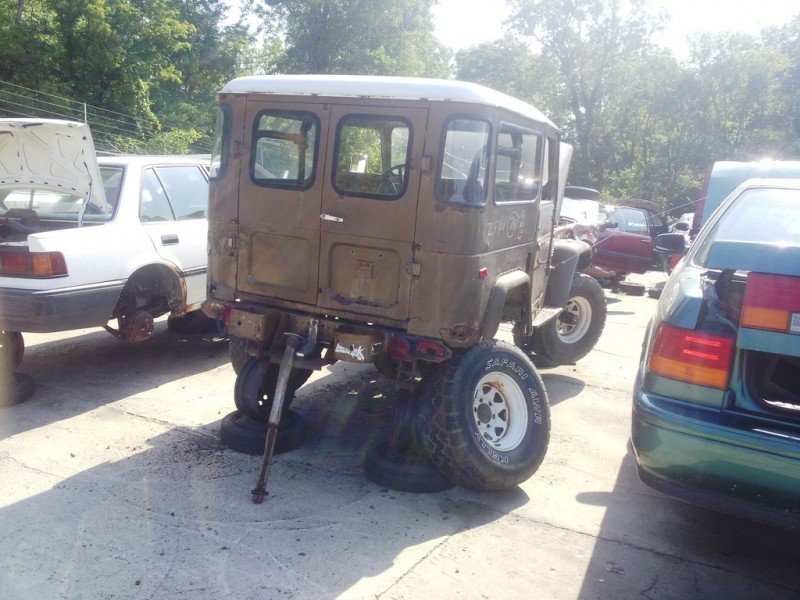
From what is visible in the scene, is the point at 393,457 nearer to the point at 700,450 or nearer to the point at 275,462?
the point at 275,462

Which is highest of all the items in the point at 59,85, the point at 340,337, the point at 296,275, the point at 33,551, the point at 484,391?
the point at 59,85

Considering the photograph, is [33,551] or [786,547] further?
[786,547]

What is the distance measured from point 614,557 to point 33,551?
2.83 metres

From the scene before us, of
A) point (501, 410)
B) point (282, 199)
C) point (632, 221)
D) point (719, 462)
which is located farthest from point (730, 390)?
point (632, 221)

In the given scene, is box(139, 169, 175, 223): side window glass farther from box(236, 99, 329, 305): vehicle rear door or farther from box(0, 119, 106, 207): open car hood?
box(236, 99, 329, 305): vehicle rear door

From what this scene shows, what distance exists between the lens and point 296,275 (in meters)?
4.39

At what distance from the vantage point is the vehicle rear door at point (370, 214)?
4.07 m

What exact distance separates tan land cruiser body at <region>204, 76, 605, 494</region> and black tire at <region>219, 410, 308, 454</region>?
69mm

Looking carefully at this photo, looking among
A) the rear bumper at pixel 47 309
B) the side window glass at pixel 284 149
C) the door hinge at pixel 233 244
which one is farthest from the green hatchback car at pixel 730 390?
the rear bumper at pixel 47 309

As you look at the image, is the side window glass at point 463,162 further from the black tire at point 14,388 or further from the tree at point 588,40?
the tree at point 588,40

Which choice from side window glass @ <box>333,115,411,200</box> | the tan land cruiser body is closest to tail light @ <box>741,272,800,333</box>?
the tan land cruiser body

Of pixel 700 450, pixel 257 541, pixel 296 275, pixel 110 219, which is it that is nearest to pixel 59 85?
pixel 110 219

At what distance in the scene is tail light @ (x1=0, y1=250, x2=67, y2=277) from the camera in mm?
4988

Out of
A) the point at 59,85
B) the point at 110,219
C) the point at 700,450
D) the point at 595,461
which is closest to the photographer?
the point at 700,450
